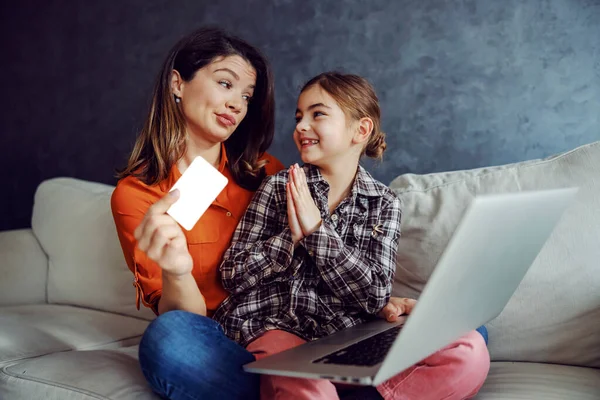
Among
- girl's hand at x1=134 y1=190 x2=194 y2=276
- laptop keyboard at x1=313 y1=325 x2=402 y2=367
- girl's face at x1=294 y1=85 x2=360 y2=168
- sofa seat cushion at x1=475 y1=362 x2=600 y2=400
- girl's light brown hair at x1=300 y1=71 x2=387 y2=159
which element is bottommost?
sofa seat cushion at x1=475 y1=362 x2=600 y2=400

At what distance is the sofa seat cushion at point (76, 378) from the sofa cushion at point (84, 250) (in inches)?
20.6

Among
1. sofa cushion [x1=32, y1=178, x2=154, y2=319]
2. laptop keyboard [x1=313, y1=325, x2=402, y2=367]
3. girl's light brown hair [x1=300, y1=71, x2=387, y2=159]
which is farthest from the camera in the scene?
sofa cushion [x1=32, y1=178, x2=154, y2=319]

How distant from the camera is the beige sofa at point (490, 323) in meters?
1.34

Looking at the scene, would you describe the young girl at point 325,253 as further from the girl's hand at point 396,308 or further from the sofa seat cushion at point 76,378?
the sofa seat cushion at point 76,378

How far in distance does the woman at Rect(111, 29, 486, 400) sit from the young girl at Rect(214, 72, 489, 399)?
0.08 m

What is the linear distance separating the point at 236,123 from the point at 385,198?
442 mm

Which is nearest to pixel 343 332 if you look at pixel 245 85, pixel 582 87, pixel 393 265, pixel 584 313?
pixel 393 265

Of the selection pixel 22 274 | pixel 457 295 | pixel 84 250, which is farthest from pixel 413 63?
pixel 22 274

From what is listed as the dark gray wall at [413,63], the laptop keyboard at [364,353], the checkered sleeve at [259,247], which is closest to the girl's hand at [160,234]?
the checkered sleeve at [259,247]

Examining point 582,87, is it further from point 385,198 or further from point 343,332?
point 343,332

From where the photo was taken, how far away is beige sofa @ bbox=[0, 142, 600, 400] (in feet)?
4.41

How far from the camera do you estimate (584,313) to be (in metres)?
1.43

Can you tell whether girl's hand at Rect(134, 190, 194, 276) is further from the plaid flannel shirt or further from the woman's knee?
the plaid flannel shirt

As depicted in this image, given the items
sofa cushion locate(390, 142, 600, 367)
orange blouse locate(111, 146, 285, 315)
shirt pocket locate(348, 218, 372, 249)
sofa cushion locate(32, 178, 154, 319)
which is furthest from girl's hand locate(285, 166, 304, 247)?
sofa cushion locate(32, 178, 154, 319)
